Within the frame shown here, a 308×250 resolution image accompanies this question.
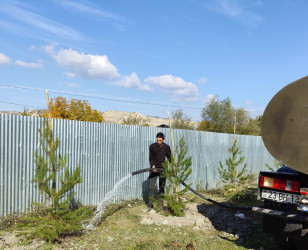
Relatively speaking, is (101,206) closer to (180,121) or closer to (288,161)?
(288,161)

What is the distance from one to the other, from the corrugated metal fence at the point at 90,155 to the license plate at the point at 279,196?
4.25m

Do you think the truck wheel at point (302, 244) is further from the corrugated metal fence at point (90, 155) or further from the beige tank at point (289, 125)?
the corrugated metal fence at point (90, 155)

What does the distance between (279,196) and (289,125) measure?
1.13m

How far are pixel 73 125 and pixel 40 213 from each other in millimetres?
2273

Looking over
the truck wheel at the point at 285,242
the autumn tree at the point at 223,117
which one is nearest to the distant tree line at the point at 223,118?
the autumn tree at the point at 223,117

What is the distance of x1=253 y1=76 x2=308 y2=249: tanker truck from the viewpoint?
3.79m

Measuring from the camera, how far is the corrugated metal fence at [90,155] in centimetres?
562

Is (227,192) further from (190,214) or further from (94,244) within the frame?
(94,244)

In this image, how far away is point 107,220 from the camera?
616 centimetres

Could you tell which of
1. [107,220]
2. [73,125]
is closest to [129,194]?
[107,220]

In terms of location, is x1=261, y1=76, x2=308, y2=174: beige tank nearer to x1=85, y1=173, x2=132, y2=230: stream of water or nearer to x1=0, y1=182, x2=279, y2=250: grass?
x1=0, y1=182, x2=279, y2=250: grass

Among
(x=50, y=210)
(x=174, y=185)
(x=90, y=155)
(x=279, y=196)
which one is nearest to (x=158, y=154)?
(x=174, y=185)

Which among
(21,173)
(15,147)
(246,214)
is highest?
(15,147)

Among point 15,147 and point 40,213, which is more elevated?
point 15,147
